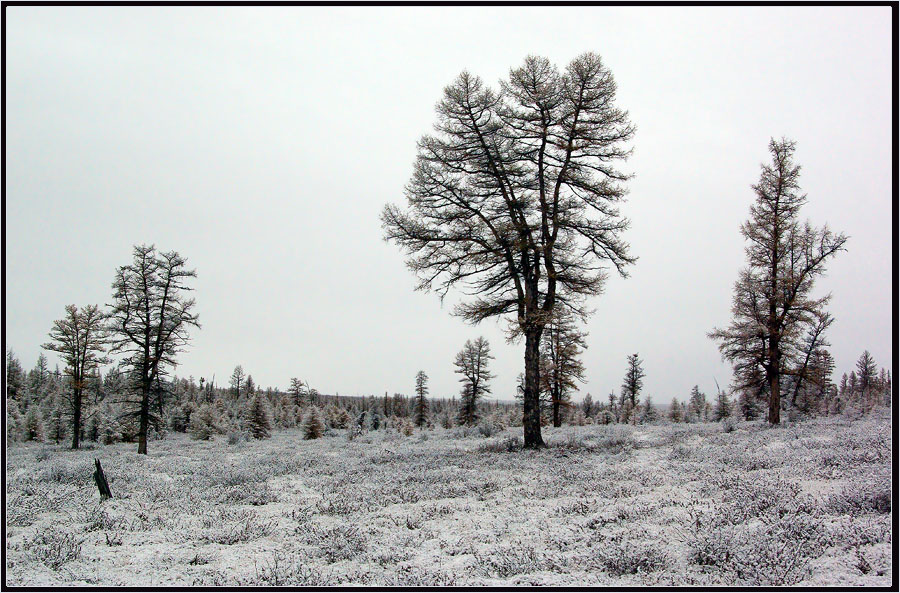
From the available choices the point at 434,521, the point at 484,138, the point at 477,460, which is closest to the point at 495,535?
the point at 434,521

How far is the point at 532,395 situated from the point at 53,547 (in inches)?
475

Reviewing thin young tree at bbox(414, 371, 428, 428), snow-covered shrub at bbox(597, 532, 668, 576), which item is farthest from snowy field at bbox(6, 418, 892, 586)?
thin young tree at bbox(414, 371, 428, 428)

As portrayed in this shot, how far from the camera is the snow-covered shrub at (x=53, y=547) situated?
19.7ft

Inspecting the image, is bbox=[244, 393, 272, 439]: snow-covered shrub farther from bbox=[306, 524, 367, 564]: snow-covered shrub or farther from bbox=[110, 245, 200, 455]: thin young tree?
bbox=[306, 524, 367, 564]: snow-covered shrub

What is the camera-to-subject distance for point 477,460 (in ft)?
41.0

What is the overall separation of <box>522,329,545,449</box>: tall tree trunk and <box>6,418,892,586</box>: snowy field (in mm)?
2990

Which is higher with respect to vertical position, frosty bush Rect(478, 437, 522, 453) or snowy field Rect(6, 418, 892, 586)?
snowy field Rect(6, 418, 892, 586)

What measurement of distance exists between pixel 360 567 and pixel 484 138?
13.8 meters

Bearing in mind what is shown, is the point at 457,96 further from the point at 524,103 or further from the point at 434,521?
the point at 434,521

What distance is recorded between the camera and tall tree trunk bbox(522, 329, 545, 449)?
1462cm

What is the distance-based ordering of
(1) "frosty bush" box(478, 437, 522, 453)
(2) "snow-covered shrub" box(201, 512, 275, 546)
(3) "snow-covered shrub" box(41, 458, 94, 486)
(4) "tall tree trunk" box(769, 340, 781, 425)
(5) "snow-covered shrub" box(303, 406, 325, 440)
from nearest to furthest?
(2) "snow-covered shrub" box(201, 512, 275, 546)
(3) "snow-covered shrub" box(41, 458, 94, 486)
(1) "frosty bush" box(478, 437, 522, 453)
(4) "tall tree trunk" box(769, 340, 781, 425)
(5) "snow-covered shrub" box(303, 406, 325, 440)

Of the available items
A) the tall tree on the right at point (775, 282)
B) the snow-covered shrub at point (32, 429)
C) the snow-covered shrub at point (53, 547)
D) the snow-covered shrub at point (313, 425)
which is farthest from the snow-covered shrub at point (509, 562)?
the snow-covered shrub at point (32, 429)

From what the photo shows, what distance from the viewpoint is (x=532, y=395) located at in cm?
1505

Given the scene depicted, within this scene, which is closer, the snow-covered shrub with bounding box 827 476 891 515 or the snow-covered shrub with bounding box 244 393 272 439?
the snow-covered shrub with bounding box 827 476 891 515
